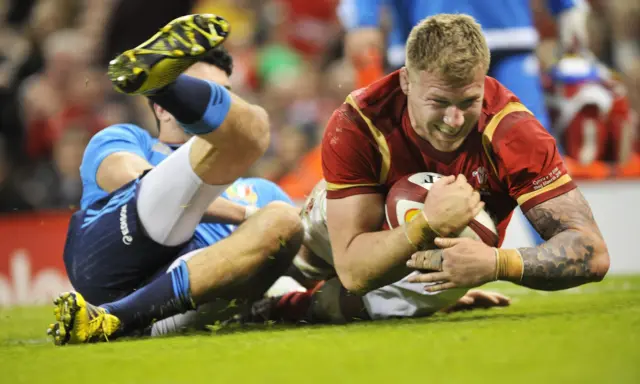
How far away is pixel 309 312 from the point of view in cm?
464

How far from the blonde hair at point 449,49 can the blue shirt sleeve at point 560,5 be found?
11.5ft

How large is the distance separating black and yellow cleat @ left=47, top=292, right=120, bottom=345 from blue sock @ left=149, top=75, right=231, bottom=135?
0.78 meters

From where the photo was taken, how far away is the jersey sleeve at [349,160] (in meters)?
→ 4.00

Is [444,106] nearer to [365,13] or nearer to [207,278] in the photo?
[207,278]

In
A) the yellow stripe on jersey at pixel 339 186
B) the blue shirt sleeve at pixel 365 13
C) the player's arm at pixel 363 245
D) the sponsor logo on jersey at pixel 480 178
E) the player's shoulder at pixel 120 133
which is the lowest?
the player's arm at pixel 363 245

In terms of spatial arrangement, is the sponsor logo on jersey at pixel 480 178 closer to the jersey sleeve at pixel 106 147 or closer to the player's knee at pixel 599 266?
the player's knee at pixel 599 266

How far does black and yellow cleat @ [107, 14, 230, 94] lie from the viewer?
3.46 m

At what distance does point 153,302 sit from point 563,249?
64.4 inches

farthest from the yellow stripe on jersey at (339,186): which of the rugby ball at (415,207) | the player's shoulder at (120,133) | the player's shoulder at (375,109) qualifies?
the player's shoulder at (120,133)

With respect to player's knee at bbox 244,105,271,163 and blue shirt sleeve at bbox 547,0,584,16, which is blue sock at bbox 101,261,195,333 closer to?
player's knee at bbox 244,105,271,163

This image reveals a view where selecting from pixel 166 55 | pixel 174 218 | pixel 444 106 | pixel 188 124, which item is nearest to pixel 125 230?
pixel 174 218

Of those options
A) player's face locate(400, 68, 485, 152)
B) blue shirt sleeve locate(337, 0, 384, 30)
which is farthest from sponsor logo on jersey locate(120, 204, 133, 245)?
blue shirt sleeve locate(337, 0, 384, 30)

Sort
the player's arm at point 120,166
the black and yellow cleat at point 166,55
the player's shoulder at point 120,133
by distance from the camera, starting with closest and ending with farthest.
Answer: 1. the black and yellow cleat at point 166,55
2. the player's arm at point 120,166
3. the player's shoulder at point 120,133

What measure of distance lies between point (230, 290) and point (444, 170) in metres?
1.03
